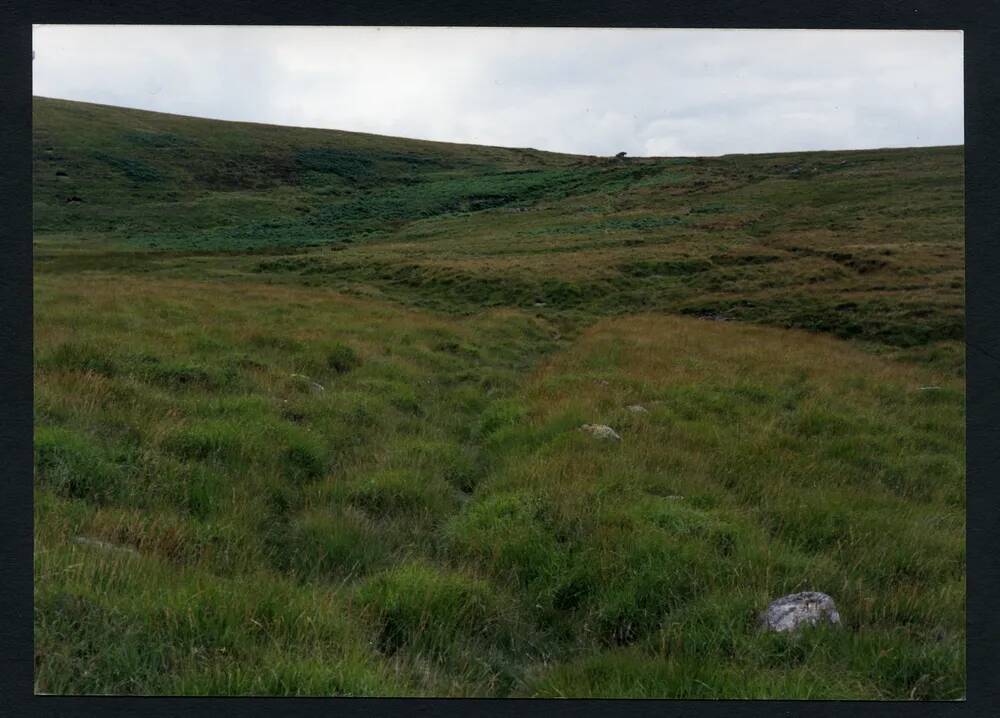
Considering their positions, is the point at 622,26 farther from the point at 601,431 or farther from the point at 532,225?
the point at 532,225

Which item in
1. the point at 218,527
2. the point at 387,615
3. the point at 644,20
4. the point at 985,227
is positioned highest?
the point at 644,20

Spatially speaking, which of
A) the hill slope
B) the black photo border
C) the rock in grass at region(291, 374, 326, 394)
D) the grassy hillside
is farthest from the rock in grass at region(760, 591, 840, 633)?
the hill slope

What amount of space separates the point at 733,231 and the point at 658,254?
349 cm

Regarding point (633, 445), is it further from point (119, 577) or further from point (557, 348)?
point (557, 348)

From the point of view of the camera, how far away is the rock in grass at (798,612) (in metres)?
3.72

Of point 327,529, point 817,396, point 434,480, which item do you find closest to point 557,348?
point 817,396

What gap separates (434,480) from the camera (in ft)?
20.8

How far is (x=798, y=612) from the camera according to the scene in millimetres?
3783

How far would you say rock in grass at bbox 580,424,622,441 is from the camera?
7308mm

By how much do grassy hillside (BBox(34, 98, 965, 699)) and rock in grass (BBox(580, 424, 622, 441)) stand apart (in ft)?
0.92

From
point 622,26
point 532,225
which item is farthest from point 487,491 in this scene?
point 532,225

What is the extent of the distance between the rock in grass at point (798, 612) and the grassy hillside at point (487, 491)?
109 millimetres

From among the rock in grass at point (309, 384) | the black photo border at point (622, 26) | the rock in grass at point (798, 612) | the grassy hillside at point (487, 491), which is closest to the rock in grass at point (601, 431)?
the grassy hillside at point (487, 491)

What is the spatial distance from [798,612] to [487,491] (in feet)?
10.0
